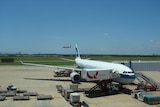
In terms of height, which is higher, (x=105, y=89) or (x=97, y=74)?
(x=97, y=74)

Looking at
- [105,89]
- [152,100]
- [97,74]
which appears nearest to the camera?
[152,100]

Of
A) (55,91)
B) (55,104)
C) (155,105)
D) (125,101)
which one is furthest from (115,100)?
(55,91)

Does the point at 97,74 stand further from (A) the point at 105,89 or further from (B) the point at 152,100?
(B) the point at 152,100

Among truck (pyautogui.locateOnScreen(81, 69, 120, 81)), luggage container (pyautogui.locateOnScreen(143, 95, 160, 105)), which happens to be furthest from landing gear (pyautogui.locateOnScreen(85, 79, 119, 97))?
luggage container (pyautogui.locateOnScreen(143, 95, 160, 105))

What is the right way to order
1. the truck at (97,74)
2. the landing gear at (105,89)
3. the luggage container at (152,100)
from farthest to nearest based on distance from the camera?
the landing gear at (105,89) < the truck at (97,74) < the luggage container at (152,100)

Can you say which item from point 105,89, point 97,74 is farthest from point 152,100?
point 105,89

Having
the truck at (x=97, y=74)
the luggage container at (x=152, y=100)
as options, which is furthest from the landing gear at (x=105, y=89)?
the luggage container at (x=152, y=100)

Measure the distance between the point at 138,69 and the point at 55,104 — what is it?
4072 cm

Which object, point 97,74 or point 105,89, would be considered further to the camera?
point 105,89

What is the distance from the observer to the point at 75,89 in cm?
3241

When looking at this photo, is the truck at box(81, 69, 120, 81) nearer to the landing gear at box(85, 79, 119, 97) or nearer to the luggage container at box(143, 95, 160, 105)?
the landing gear at box(85, 79, 119, 97)

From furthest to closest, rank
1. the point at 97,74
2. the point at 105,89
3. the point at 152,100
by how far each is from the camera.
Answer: the point at 105,89, the point at 97,74, the point at 152,100

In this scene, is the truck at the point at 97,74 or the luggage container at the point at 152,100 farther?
the truck at the point at 97,74

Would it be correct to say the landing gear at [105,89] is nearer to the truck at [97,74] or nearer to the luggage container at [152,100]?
the truck at [97,74]
